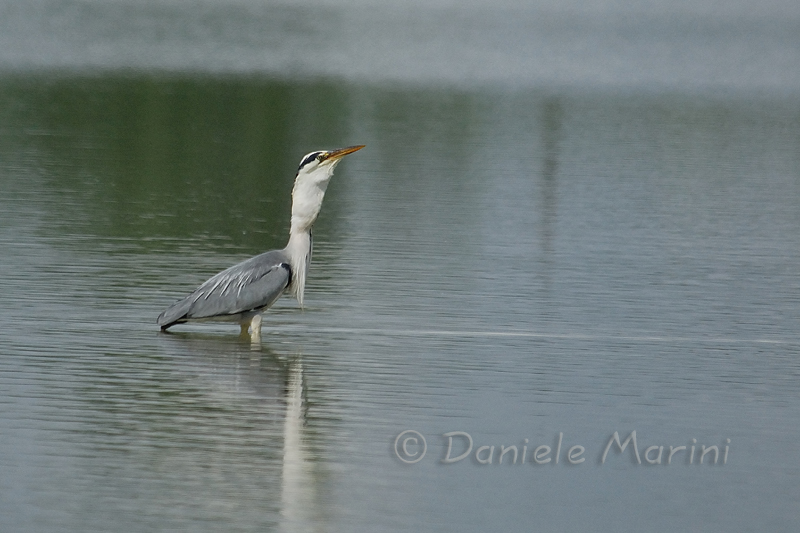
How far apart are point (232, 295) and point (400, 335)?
1.67 metres

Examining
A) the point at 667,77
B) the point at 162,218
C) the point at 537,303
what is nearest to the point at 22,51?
the point at 667,77

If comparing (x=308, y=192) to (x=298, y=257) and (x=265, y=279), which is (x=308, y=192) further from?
(x=265, y=279)

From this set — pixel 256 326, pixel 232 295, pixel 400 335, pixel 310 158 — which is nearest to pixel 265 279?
pixel 232 295

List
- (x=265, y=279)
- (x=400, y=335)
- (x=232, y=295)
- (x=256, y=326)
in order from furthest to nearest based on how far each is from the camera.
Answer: (x=400, y=335) < (x=256, y=326) < (x=265, y=279) < (x=232, y=295)

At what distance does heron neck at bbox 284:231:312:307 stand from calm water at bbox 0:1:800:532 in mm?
508

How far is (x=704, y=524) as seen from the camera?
9.30 meters

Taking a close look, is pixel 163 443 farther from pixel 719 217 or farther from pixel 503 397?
pixel 719 217

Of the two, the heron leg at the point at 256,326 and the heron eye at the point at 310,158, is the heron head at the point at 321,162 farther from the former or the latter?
the heron leg at the point at 256,326

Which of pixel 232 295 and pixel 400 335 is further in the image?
pixel 400 335

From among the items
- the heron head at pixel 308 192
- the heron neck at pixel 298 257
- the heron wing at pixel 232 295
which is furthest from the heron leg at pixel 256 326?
the heron head at pixel 308 192

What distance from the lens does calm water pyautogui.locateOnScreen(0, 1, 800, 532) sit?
9.61 metres

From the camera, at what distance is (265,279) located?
44.7ft

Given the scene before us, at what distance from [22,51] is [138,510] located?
64.1 metres

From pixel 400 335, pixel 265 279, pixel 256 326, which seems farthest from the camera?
pixel 400 335
